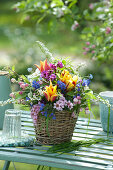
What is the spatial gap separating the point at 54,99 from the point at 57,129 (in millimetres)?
150

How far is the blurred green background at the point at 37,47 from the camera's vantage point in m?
5.39

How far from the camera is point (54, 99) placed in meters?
1.61

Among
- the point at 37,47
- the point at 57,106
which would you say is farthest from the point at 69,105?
the point at 37,47

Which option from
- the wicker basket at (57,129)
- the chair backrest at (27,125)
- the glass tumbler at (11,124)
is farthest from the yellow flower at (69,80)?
the chair backrest at (27,125)

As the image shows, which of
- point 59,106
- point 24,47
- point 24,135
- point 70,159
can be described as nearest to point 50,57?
point 59,106

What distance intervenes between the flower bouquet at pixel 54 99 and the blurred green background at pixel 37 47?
16cm

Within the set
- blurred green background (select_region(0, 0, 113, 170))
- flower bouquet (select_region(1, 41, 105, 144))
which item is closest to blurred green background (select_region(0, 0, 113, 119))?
blurred green background (select_region(0, 0, 113, 170))

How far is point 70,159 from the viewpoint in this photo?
5.03 ft

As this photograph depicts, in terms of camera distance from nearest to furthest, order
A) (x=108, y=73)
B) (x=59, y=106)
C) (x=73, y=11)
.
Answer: (x=59, y=106) < (x=73, y=11) < (x=108, y=73)

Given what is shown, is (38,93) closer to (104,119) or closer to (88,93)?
(88,93)

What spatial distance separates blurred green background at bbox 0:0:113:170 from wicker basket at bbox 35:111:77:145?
0.30m

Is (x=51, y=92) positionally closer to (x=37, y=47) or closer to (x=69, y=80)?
(x=69, y=80)

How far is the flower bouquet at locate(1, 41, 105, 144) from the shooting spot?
160 centimetres

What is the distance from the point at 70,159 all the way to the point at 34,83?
1.27 ft
